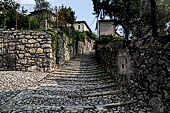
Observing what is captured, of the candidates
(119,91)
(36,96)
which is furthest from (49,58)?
(119,91)

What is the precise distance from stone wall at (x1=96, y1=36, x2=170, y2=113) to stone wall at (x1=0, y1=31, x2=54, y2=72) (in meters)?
4.18

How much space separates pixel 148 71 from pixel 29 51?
19.2 feet

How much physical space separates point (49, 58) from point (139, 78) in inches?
190

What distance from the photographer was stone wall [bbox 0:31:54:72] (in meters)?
6.83

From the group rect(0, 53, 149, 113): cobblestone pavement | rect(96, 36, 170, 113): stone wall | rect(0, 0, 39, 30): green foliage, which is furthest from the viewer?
rect(0, 0, 39, 30): green foliage

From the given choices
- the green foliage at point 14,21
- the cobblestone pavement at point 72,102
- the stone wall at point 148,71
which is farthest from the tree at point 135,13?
the green foliage at point 14,21

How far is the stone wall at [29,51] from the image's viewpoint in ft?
22.4

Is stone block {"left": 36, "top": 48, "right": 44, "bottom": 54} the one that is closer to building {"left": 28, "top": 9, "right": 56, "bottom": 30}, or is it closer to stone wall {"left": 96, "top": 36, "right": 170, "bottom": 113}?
building {"left": 28, "top": 9, "right": 56, "bottom": 30}

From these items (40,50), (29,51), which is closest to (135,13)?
(40,50)

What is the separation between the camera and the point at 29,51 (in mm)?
6863

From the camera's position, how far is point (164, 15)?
291 inches

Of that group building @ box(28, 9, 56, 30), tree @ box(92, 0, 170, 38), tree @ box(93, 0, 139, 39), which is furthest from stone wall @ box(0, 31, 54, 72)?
tree @ box(93, 0, 139, 39)

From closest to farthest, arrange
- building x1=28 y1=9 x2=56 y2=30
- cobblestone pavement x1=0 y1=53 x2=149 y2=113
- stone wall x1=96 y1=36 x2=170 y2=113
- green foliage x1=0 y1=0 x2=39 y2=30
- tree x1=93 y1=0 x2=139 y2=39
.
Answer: stone wall x1=96 y1=36 x2=170 y2=113
cobblestone pavement x1=0 y1=53 x2=149 y2=113
building x1=28 y1=9 x2=56 y2=30
tree x1=93 y1=0 x2=139 y2=39
green foliage x1=0 y1=0 x2=39 y2=30

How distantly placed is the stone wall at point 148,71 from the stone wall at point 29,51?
13.7ft
